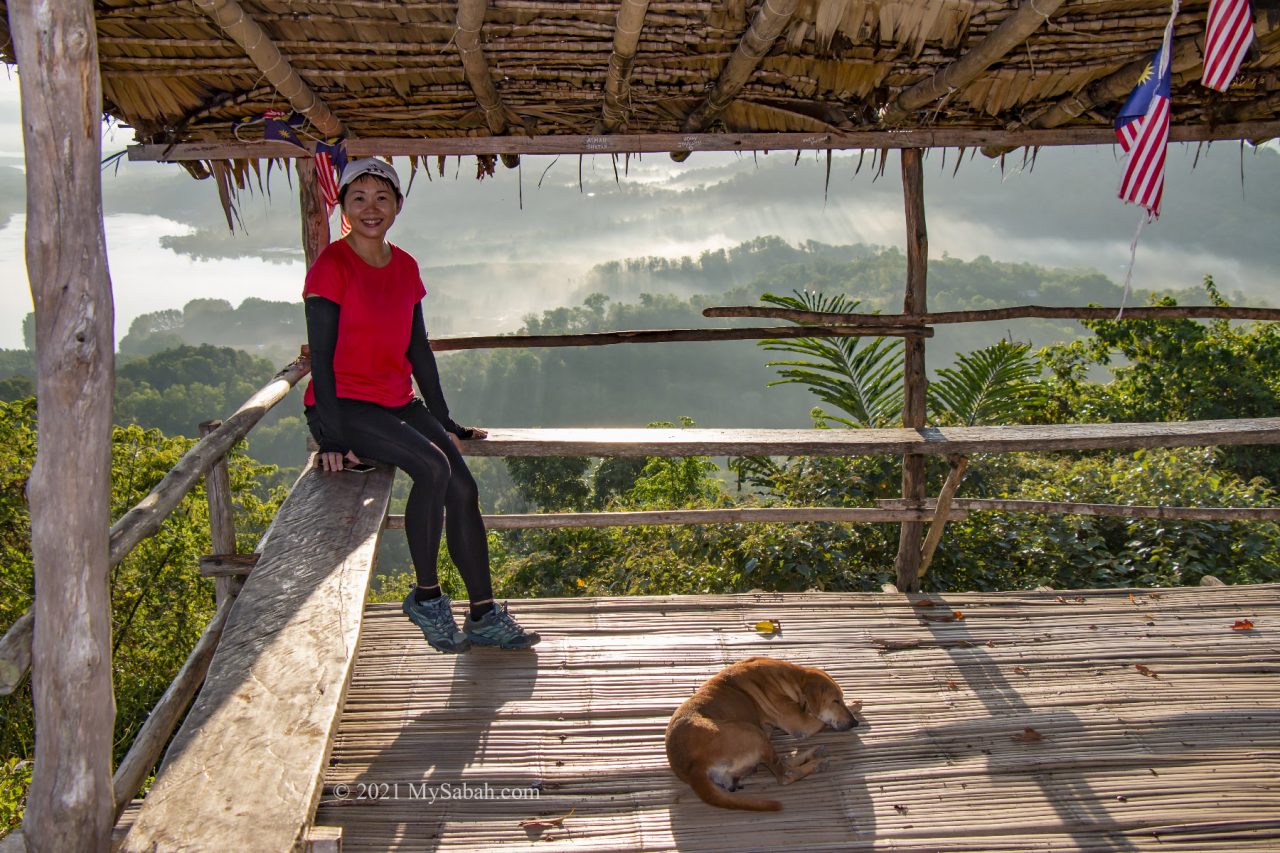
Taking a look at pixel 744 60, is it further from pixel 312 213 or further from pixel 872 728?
pixel 872 728

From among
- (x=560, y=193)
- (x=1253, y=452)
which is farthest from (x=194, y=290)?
(x=1253, y=452)

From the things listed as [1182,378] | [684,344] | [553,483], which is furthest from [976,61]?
[684,344]

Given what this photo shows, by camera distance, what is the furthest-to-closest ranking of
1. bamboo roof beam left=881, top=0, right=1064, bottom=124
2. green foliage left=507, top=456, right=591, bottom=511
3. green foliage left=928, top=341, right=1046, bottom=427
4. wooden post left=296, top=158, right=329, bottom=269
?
green foliage left=507, top=456, right=591, bottom=511, green foliage left=928, top=341, right=1046, bottom=427, wooden post left=296, top=158, right=329, bottom=269, bamboo roof beam left=881, top=0, right=1064, bottom=124

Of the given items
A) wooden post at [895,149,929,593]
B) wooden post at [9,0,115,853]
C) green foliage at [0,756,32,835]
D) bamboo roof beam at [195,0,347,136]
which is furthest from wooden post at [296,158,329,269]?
green foliage at [0,756,32,835]

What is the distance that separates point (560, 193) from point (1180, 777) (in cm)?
10573

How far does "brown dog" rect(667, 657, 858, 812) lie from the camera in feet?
8.25

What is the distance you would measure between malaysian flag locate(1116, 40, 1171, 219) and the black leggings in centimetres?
268

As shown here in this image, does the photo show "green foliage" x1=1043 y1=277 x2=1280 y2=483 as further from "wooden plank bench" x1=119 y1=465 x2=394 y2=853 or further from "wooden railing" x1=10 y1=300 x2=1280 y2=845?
"wooden plank bench" x1=119 y1=465 x2=394 y2=853

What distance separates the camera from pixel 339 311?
2900mm

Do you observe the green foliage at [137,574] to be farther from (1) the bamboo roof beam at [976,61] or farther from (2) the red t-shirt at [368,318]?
(1) the bamboo roof beam at [976,61]

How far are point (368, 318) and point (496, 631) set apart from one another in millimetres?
1148

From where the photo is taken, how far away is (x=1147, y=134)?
11.2 ft

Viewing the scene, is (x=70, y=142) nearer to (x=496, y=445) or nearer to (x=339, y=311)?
(x=339, y=311)

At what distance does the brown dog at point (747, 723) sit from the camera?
2.52 metres
